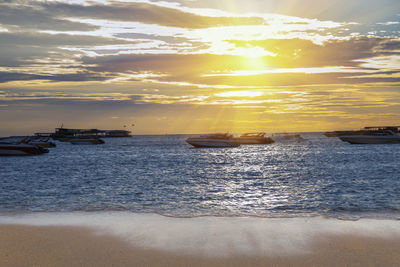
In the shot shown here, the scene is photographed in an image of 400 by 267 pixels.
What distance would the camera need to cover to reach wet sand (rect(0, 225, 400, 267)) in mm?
8305

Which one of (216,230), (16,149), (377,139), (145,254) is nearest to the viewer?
(145,254)

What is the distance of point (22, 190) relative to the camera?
930 inches

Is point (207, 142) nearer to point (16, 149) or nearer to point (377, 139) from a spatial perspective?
point (16, 149)

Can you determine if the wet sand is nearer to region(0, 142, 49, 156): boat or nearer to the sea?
the sea

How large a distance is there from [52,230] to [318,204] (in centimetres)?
1294

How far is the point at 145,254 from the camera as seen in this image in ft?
29.5

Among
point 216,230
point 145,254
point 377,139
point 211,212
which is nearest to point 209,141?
point 377,139

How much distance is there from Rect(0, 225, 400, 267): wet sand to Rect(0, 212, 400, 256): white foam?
→ 428 mm

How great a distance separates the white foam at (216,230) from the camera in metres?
9.53

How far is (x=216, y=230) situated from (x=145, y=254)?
3230 millimetres

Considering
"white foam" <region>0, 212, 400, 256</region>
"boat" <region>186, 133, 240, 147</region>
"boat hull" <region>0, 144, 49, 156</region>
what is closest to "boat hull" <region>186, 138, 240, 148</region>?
"boat" <region>186, 133, 240, 147</region>

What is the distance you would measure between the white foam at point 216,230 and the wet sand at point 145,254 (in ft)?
1.41

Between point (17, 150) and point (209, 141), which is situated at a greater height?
point (209, 141)

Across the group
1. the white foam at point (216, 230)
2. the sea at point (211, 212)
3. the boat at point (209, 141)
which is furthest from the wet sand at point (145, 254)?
the boat at point (209, 141)
